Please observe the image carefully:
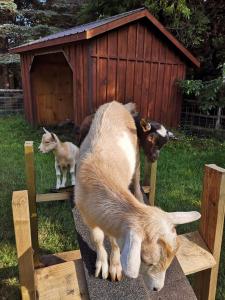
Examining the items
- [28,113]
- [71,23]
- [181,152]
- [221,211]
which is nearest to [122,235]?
[221,211]

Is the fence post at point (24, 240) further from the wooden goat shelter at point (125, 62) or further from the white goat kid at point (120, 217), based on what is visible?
the wooden goat shelter at point (125, 62)

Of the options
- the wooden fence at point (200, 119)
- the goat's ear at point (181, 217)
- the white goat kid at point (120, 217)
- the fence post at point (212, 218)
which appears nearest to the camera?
the white goat kid at point (120, 217)

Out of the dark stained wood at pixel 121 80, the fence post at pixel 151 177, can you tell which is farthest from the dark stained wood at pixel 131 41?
the fence post at pixel 151 177

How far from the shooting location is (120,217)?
171cm

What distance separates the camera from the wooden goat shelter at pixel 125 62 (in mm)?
7773

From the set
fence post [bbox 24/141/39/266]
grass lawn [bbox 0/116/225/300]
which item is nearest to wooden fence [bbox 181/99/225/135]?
grass lawn [bbox 0/116/225/300]

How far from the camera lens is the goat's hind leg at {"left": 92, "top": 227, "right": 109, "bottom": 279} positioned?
221 cm

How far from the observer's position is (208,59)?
36.6 feet

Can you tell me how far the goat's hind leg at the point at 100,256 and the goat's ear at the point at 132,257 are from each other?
Result: 757 mm

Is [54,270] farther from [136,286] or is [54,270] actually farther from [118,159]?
[118,159]

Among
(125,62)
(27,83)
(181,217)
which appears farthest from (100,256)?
(27,83)

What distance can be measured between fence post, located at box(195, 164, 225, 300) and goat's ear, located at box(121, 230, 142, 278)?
3.18 ft

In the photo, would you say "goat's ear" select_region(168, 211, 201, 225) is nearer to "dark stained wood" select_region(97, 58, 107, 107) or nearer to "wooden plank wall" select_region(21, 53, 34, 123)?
"dark stained wood" select_region(97, 58, 107, 107)

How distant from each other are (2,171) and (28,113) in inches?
237
